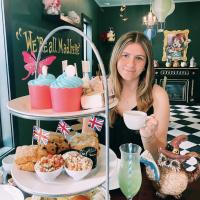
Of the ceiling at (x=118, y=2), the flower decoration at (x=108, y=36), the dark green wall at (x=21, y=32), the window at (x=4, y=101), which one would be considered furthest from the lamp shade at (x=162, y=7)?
the flower decoration at (x=108, y=36)

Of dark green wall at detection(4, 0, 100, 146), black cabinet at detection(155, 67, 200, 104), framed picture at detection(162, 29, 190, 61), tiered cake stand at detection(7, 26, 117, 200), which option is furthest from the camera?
framed picture at detection(162, 29, 190, 61)

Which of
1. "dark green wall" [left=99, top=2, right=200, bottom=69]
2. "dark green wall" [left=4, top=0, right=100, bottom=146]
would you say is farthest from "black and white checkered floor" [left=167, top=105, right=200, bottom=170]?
"dark green wall" [left=4, top=0, right=100, bottom=146]

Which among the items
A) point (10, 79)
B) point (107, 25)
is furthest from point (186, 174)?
point (107, 25)

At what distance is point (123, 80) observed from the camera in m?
1.88

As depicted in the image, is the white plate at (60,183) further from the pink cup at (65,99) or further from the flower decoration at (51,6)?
the flower decoration at (51,6)

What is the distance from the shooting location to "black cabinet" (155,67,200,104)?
7211mm

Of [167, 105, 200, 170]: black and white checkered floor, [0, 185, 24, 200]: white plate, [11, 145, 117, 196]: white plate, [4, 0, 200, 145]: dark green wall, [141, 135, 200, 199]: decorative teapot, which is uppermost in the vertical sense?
[4, 0, 200, 145]: dark green wall

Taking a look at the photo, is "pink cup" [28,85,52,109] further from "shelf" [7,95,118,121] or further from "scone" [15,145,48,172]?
"scone" [15,145,48,172]

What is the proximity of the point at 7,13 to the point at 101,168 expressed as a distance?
2.05 m

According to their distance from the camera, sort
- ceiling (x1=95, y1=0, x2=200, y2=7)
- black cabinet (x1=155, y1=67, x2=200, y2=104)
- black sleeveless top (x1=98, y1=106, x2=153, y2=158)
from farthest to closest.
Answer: black cabinet (x1=155, y1=67, x2=200, y2=104) → ceiling (x1=95, y1=0, x2=200, y2=7) → black sleeveless top (x1=98, y1=106, x2=153, y2=158)

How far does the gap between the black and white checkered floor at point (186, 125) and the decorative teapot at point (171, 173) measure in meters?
2.85

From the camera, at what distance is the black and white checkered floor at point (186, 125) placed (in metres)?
4.05

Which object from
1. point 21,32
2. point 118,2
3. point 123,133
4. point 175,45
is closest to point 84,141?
point 123,133

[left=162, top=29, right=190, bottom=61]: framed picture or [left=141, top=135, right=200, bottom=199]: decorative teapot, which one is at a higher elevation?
[left=162, top=29, right=190, bottom=61]: framed picture
